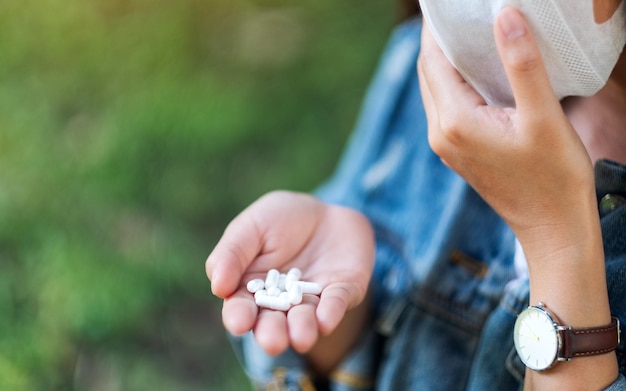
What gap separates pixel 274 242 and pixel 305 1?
1282 mm

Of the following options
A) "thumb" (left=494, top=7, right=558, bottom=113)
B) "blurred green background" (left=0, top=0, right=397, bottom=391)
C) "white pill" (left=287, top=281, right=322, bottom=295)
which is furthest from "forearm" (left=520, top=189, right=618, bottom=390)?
Answer: "blurred green background" (left=0, top=0, right=397, bottom=391)

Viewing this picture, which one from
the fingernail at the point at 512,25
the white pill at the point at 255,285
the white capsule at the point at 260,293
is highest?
the fingernail at the point at 512,25

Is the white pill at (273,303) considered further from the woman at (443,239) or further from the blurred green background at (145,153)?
the blurred green background at (145,153)

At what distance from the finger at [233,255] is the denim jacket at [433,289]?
0.32m

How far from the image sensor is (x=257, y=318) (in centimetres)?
74

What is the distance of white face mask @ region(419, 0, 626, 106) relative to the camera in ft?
2.50

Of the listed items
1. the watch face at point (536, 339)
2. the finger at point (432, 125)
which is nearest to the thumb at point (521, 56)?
the finger at point (432, 125)

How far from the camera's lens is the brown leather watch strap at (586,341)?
792 mm

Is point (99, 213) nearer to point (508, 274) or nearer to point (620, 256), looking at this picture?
point (508, 274)

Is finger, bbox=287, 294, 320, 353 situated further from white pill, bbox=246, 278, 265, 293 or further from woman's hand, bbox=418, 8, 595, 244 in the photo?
woman's hand, bbox=418, 8, 595, 244

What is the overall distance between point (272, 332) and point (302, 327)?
0.03 m

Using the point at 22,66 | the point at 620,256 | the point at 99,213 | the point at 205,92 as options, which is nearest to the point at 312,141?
the point at 205,92

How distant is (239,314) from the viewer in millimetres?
715

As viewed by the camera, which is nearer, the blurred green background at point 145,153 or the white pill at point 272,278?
the white pill at point 272,278
